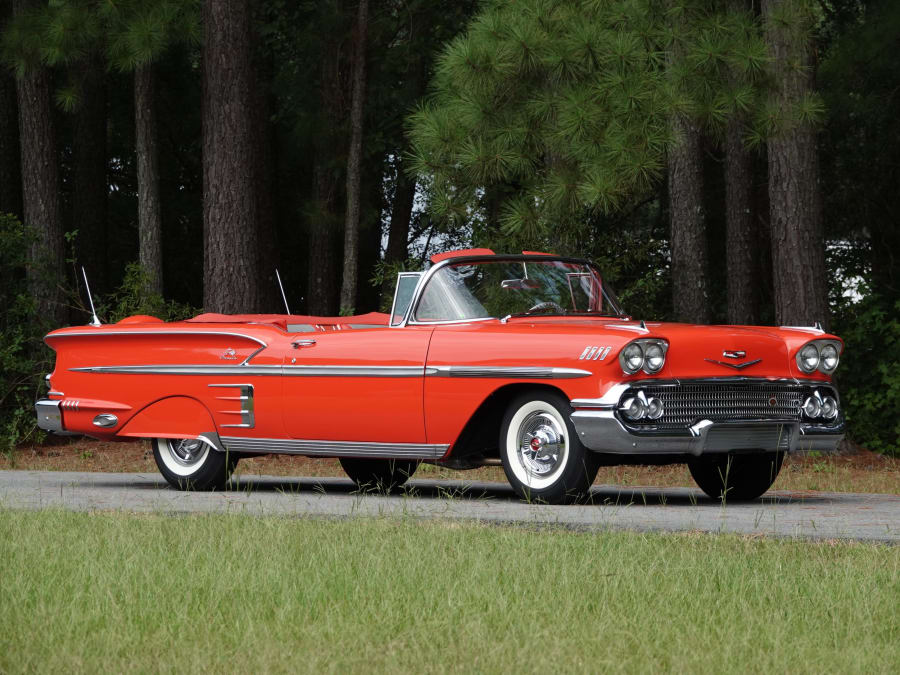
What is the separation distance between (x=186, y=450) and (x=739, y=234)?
11.9 meters

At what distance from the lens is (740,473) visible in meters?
9.94

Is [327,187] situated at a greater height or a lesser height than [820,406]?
greater

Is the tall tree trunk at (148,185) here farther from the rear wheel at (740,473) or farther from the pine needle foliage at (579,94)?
the rear wheel at (740,473)

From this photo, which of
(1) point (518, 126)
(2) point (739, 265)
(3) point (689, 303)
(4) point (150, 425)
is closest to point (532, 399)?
(4) point (150, 425)

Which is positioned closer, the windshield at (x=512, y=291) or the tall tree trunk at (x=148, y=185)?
the windshield at (x=512, y=291)

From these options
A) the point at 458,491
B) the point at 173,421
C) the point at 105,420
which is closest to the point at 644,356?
the point at 458,491

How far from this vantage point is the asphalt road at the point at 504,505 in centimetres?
750

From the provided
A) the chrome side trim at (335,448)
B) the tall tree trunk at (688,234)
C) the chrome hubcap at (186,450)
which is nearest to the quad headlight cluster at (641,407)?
the chrome side trim at (335,448)

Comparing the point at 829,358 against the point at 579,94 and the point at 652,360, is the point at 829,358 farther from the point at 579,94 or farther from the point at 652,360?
the point at 579,94

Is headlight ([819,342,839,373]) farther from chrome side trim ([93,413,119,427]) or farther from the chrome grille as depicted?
chrome side trim ([93,413,119,427])

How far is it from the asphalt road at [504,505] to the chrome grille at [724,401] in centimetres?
53

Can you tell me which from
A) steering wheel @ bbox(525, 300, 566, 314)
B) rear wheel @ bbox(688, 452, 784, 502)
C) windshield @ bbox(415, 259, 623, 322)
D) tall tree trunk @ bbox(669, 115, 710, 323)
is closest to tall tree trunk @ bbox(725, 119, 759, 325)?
tall tree trunk @ bbox(669, 115, 710, 323)

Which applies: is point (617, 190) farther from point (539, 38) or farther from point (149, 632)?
point (149, 632)

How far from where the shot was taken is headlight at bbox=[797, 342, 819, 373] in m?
9.18
